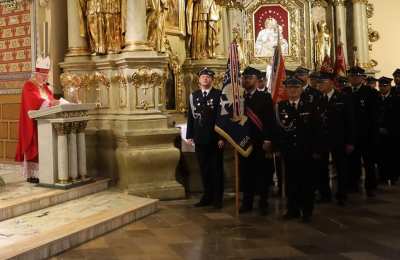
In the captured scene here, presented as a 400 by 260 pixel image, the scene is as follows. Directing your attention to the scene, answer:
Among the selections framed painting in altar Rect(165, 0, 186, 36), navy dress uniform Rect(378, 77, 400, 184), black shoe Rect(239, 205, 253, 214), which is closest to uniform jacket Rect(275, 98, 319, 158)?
black shoe Rect(239, 205, 253, 214)

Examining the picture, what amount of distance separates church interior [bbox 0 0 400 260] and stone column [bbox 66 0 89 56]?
16 mm

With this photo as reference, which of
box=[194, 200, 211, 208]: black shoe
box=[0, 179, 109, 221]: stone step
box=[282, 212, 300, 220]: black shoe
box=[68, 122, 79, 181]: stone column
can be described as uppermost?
box=[68, 122, 79, 181]: stone column

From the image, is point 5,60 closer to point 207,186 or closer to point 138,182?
point 138,182

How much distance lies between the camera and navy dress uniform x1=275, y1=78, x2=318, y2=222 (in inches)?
215

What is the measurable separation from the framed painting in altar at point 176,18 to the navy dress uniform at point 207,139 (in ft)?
8.37

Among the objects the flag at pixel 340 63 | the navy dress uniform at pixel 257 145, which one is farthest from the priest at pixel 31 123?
the flag at pixel 340 63

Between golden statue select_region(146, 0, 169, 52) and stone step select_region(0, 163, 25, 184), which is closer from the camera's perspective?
stone step select_region(0, 163, 25, 184)

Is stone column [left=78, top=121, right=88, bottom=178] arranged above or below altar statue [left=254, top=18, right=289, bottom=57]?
below

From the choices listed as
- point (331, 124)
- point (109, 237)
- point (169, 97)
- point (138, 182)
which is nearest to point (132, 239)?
point (109, 237)

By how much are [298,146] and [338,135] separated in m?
1.16

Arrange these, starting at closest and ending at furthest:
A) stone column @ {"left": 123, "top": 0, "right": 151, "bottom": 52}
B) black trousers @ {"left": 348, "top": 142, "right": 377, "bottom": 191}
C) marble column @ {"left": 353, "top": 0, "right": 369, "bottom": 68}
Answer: stone column @ {"left": 123, "top": 0, "right": 151, "bottom": 52} < black trousers @ {"left": 348, "top": 142, "right": 377, "bottom": 191} < marble column @ {"left": 353, "top": 0, "right": 369, "bottom": 68}

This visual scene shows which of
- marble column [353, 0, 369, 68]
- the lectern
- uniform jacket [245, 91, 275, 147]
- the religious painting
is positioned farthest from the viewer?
marble column [353, 0, 369, 68]

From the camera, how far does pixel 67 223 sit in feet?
16.7

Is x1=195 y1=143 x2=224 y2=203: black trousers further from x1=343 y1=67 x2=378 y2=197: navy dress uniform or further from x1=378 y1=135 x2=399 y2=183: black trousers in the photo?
x1=378 y1=135 x2=399 y2=183: black trousers
